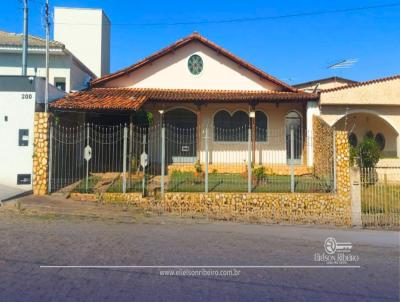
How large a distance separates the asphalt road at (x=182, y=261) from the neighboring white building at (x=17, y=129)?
286 centimetres

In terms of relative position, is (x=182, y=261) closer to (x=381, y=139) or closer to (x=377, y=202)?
(x=377, y=202)

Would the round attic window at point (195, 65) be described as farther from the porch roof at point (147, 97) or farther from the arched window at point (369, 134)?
the arched window at point (369, 134)

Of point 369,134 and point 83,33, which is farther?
point 83,33

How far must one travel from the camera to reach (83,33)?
2188 centimetres

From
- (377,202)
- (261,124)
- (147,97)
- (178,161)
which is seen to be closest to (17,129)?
(147,97)

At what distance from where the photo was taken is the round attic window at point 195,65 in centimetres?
1816

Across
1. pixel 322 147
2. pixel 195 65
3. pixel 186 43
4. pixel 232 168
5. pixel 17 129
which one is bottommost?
pixel 232 168

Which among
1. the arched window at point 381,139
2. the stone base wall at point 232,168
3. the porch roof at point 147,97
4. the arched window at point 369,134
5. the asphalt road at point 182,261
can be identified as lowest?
the asphalt road at point 182,261

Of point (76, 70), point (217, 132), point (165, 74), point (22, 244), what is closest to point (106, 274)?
point (22, 244)

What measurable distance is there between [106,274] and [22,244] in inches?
90.2

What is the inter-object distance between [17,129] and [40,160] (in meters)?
1.32

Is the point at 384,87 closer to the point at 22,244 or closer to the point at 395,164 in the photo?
the point at 395,164

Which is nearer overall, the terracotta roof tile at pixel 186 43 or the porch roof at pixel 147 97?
the porch roof at pixel 147 97

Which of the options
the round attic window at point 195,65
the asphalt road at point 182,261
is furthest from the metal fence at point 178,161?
the round attic window at point 195,65
